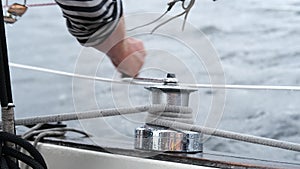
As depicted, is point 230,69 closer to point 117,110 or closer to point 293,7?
point 293,7

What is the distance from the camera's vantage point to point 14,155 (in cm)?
55

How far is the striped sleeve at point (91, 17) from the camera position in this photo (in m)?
0.56

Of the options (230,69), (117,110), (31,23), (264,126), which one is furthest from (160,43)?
(31,23)

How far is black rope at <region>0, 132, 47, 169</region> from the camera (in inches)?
21.1

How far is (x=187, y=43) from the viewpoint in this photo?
659 mm

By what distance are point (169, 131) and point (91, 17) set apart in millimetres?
180

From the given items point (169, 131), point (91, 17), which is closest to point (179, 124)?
point (169, 131)

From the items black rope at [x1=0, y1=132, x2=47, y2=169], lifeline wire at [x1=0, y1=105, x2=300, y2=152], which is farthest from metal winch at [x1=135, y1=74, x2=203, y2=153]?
black rope at [x1=0, y1=132, x2=47, y2=169]

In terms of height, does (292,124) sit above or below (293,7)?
below

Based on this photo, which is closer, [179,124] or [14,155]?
[14,155]

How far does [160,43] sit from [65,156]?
0.29 m

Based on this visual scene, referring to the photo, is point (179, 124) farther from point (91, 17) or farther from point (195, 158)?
point (91, 17)

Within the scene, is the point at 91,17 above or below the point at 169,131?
above

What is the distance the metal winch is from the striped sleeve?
106 mm
